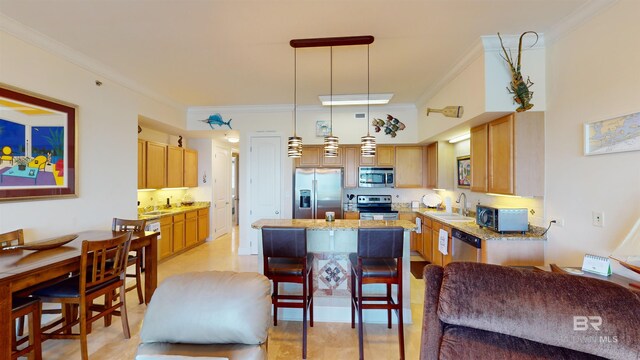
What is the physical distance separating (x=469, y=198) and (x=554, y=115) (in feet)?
6.33

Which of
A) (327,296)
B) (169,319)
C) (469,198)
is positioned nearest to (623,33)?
(469,198)

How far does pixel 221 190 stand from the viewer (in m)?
6.50

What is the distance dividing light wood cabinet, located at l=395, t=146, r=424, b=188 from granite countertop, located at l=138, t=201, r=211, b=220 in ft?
13.7

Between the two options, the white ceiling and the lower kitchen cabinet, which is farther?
the lower kitchen cabinet

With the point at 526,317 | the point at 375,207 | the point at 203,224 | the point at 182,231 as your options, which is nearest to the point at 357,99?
the point at 375,207

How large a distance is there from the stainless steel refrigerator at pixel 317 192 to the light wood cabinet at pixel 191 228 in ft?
7.29

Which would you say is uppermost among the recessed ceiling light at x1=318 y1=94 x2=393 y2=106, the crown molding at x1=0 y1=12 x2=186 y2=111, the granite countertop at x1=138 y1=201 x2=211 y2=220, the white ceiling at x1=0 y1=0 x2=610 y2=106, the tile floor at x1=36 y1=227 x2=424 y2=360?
the white ceiling at x1=0 y1=0 x2=610 y2=106

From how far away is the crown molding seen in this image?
2309 millimetres

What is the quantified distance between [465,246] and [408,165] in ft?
7.46

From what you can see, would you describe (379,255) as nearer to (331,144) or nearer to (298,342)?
(298,342)

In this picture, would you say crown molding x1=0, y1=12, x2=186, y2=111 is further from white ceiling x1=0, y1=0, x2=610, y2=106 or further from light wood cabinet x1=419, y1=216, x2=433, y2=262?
light wood cabinet x1=419, y1=216, x2=433, y2=262

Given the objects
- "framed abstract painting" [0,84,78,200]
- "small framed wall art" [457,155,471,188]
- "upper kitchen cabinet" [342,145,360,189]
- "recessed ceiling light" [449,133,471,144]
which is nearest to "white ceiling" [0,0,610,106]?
"framed abstract painting" [0,84,78,200]

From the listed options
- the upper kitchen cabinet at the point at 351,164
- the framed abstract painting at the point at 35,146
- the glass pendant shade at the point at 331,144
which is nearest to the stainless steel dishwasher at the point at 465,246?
the glass pendant shade at the point at 331,144

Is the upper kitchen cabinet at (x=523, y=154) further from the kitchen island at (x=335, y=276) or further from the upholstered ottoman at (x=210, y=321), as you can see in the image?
the upholstered ottoman at (x=210, y=321)
